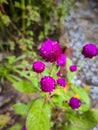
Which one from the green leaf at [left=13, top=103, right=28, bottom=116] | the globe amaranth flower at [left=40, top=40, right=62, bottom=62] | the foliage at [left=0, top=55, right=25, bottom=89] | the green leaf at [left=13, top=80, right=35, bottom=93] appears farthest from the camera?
the foliage at [left=0, top=55, right=25, bottom=89]

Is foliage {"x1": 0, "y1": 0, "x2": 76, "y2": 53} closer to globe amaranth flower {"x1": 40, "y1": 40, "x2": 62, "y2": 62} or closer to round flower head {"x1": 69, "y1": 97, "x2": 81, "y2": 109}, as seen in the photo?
round flower head {"x1": 69, "y1": 97, "x2": 81, "y2": 109}

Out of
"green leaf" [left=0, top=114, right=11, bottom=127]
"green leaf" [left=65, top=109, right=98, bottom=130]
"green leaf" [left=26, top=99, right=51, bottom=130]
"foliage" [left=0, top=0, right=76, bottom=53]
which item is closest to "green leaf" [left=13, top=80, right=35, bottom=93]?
"green leaf" [left=26, top=99, right=51, bottom=130]

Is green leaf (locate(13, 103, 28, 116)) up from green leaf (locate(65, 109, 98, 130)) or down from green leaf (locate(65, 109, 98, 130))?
up

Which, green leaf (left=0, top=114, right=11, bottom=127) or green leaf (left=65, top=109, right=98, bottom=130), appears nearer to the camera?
green leaf (left=65, top=109, right=98, bottom=130)

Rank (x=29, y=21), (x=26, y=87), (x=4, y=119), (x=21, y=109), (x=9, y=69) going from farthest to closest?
(x=29, y=21)
(x=9, y=69)
(x=4, y=119)
(x=21, y=109)
(x=26, y=87)

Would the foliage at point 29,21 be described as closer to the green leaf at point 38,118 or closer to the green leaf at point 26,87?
the green leaf at point 26,87

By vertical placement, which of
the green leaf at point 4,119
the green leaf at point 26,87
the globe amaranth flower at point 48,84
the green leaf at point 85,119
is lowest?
the green leaf at point 4,119

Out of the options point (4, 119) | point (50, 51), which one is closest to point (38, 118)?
point (50, 51)

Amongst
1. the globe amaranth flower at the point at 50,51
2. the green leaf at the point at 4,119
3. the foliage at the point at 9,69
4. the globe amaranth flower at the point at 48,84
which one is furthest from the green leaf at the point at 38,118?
the foliage at the point at 9,69

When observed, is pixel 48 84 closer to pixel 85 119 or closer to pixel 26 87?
pixel 26 87
